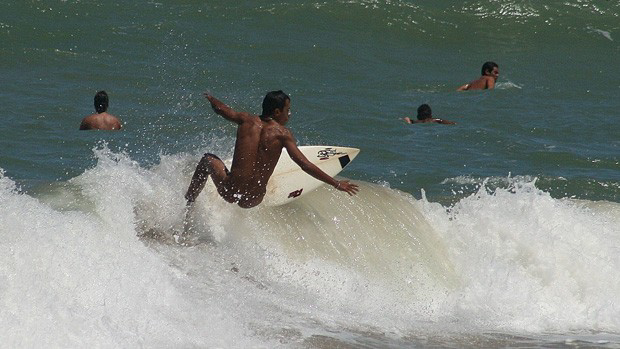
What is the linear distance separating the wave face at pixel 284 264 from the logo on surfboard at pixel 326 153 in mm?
344

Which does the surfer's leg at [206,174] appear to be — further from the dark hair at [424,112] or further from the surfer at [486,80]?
the surfer at [486,80]

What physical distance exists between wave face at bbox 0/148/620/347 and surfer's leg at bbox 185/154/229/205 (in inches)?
8.4

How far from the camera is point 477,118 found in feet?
50.6

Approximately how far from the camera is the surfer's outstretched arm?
304 inches

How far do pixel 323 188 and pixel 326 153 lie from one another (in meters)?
0.35

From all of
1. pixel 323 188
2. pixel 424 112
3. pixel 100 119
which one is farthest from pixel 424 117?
pixel 323 188

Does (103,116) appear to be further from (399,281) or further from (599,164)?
(599,164)

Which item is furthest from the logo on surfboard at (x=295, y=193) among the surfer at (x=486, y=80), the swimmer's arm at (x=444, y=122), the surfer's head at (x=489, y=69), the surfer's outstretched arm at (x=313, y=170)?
the surfer's head at (x=489, y=69)

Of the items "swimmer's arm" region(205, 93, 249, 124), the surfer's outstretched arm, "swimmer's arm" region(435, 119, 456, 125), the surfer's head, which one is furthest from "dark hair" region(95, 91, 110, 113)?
the surfer's head

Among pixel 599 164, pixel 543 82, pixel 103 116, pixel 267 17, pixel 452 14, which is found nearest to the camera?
pixel 103 116

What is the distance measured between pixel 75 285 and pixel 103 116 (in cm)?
654

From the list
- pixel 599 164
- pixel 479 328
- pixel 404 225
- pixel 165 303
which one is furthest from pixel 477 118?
pixel 165 303

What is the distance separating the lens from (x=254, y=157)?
816cm

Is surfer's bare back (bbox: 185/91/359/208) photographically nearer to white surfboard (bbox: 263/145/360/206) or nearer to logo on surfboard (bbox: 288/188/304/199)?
white surfboard (bbox: 263/145/360/206)
